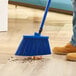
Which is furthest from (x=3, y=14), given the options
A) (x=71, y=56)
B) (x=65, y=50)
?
(x=71, y=56)

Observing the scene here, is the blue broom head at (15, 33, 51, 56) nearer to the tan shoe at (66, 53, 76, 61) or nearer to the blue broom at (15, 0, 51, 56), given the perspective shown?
the blue broom at (15, 0, 51, 56)

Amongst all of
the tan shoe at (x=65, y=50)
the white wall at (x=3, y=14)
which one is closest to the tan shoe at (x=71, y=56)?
the tan shoe at (x=65, y=50)

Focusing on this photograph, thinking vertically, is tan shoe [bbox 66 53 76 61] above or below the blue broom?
below

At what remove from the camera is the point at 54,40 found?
2.19 metres

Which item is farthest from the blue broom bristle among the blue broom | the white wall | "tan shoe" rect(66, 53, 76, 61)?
the white wall

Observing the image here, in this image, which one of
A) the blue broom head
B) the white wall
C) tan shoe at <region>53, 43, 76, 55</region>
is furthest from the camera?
the white wall

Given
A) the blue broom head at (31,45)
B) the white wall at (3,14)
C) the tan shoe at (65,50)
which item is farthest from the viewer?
the white wall at (3,14)

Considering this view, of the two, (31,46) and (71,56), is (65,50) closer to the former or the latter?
(71,56)

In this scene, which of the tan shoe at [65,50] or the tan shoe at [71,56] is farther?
the tan shoe at [65,50]

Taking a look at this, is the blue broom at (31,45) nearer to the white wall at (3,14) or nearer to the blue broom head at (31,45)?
the blue broom head at (31,45)

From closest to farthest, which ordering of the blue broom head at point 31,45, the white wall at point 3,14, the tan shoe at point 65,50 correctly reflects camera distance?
the blue broom head at point 31,45 < the tan shoe at point 65,50 < the white wall at point 3,14

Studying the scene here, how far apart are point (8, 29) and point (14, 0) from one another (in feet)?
8.25

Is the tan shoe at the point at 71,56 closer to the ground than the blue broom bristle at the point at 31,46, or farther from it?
closer to the ground

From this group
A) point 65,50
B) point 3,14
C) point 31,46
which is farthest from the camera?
point 3,14
